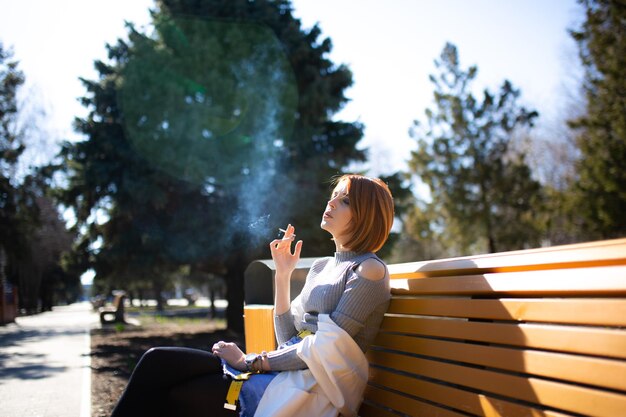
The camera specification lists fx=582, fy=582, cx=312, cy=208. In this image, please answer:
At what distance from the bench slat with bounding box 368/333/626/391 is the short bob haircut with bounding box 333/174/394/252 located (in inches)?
18.3

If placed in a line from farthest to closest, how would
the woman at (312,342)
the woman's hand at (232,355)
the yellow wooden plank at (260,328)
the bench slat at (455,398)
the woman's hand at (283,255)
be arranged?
the yellow wooden plank at (260,328)
the woman's hand at (283,255)
the woman's hand at (232,355)
the woman at (312,342)
the bench slat at (455,398)

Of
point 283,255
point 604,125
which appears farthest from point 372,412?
point 604,125

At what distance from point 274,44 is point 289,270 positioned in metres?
13.4

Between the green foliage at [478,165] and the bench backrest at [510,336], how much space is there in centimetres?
2302

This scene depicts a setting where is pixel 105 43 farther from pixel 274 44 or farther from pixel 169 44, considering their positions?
pixel 274 44

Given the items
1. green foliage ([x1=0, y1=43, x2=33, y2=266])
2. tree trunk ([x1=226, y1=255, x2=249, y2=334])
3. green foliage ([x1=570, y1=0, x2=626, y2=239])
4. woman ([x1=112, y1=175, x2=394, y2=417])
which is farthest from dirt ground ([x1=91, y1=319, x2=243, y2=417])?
green foliage ([x1=570, y1=0, x2=626, y2=239])

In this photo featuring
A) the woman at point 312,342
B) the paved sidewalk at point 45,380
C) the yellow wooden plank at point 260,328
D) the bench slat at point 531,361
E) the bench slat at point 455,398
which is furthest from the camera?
the paved sidewalk at point 45,380

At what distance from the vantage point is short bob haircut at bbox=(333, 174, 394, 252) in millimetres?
2676

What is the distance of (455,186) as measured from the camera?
25016 millimetres

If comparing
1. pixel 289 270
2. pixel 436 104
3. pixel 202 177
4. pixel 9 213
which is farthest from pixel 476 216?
pixel 289 270

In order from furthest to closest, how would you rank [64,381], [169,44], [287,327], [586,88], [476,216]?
[476,216], [586,88], [169,44], [64,381], [287,327]

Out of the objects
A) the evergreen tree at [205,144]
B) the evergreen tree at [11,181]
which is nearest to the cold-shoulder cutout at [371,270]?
the evergreen tree at [205,144]

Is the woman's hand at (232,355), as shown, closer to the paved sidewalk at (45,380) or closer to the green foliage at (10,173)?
the paved sidewalk at (45,380)

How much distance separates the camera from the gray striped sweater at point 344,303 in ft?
8.08
